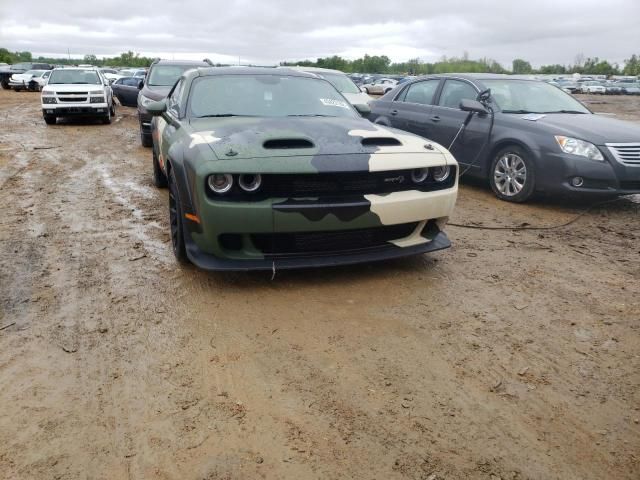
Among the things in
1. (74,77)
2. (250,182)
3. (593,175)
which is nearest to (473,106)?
(593,175)

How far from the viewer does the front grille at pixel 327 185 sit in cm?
366

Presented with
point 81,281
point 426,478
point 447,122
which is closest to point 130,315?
point 81,281

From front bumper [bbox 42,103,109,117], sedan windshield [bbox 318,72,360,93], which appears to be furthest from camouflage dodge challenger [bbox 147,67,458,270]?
front bumper [bbox 42,103,109,117]

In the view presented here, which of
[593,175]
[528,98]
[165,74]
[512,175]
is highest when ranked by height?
[165,74]

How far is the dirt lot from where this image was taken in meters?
2.32

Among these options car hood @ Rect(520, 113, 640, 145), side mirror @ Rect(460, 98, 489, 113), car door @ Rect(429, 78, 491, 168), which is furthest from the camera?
car door @ Rect(429, 78, 491, 168)

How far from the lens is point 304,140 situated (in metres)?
3.96

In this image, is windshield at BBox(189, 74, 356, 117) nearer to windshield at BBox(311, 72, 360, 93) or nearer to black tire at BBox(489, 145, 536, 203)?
black tire at BBox(489, 145, 536, 203)

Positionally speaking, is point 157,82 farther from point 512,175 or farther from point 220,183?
point 220,183

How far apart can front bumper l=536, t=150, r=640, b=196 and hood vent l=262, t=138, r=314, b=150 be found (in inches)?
144

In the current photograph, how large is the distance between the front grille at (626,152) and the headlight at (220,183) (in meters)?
4.68

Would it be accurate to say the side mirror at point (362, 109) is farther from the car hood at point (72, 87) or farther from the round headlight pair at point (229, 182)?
the car hood at point (72, 87)

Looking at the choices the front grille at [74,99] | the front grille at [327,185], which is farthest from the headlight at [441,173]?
the front grille at [74,99]

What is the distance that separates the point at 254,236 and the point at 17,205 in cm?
393
